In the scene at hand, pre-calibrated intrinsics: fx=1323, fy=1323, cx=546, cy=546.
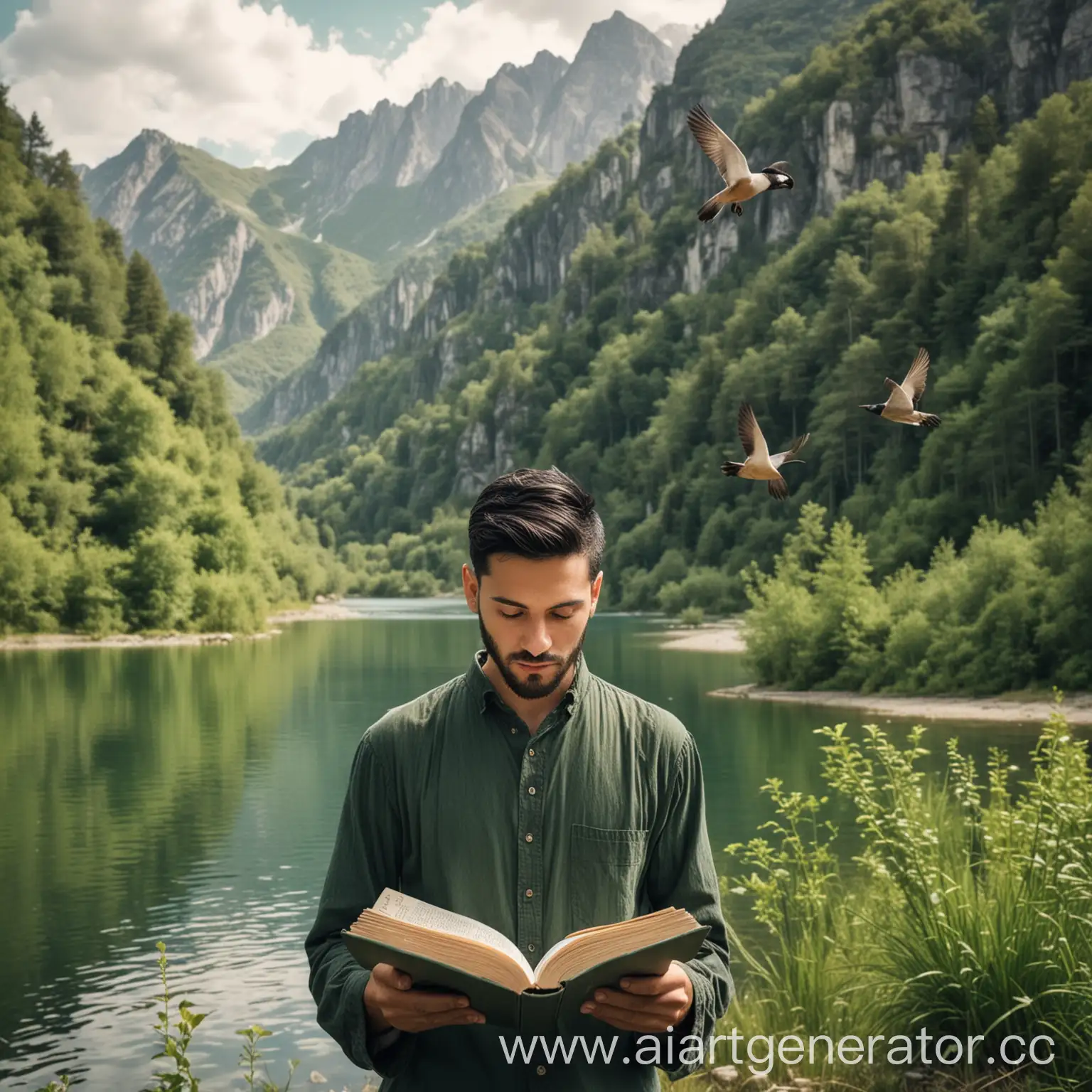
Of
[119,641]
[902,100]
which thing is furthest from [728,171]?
[902,100]

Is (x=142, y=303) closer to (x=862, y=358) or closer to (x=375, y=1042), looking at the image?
(x=862, y=358)

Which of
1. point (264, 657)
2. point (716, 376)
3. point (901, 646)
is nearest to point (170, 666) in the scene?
point (264, 657)

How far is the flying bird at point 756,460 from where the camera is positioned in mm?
3580

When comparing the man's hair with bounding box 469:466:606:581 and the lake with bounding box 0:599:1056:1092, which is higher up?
the man's hair with bounding box 469:466:606:581

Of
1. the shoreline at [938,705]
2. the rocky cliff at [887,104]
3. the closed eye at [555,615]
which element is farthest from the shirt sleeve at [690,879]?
the rocky cliff at [887,104]

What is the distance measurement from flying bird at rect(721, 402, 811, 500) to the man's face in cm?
88

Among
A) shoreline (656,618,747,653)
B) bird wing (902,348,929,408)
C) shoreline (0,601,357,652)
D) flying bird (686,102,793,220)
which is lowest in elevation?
shoreline (656,618,747,653)

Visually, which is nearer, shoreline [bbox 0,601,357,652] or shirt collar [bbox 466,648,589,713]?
shirt collar [bbox 466,648,589,713]

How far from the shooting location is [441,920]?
251cm

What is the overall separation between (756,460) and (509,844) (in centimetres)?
137

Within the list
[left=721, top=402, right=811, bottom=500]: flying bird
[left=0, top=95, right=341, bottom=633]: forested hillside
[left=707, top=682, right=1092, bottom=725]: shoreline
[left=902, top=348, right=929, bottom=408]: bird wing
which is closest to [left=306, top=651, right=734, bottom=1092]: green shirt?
[left=721, top=402, right=811, bottom=500]: flying bird

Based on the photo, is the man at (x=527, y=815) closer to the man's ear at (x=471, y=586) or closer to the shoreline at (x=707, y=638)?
the man's ear at (x=471, y=586)

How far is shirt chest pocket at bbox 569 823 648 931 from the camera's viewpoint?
2844 millimetres

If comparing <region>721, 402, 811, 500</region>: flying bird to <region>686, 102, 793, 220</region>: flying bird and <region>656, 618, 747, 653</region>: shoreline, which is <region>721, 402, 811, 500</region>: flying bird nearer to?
<region>686, 102, 793, 220</region>: flying bird
